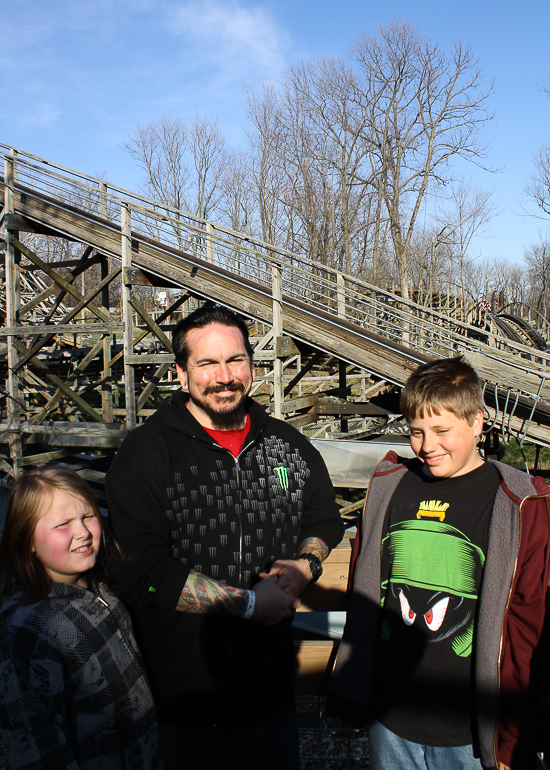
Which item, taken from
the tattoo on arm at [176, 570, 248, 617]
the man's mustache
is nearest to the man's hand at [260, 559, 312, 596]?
the tattoo on arm at [176, 570, 248, 617]

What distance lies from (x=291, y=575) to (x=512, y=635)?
0.65 meters

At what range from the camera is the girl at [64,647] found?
1395 millimetres

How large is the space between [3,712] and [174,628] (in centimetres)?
50

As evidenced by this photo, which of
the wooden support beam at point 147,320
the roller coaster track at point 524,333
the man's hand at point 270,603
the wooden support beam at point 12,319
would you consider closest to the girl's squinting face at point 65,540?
the man's hand at point 270,603

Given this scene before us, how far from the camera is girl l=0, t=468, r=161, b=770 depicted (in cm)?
139

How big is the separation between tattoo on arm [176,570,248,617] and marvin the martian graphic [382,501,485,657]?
52cm

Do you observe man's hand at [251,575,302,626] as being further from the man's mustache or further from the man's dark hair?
the man's dark hair

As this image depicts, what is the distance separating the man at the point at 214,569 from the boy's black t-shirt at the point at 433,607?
10.6 inches

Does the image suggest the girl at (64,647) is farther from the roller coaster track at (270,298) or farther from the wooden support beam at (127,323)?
the wooden support beam at (127,323)

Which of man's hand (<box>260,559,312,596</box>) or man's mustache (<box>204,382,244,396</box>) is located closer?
man's hand (<box>260,559,312,596</box>)

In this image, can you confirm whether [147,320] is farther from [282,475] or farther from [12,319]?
[282,475]

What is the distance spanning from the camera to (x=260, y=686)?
68.9 inches

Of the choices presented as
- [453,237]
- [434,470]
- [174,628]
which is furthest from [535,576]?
[453,237]

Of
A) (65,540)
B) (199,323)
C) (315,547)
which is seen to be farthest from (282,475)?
(65,540)
